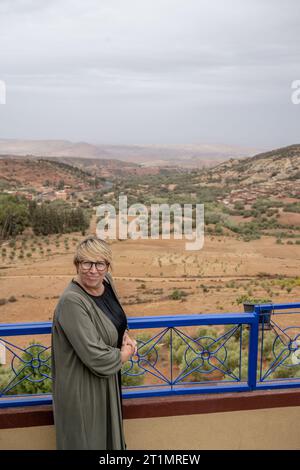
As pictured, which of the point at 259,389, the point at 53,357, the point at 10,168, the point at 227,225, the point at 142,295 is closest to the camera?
the point at 53,357

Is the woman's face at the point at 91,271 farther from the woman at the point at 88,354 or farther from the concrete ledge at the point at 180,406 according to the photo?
the concrete ledge at the point at 180,406

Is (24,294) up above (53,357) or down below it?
below

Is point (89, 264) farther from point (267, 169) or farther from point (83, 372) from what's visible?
point (267, 169)

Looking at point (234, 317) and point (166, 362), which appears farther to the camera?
point (166, 362)

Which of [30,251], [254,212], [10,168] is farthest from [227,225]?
[10,168]

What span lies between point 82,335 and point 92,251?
409 mm

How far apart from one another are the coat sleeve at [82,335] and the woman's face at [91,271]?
13 centimetres

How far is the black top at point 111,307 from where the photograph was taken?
227 cm

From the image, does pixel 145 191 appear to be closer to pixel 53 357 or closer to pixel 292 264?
pixel 292 264

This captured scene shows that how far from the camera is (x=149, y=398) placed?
2861 mm

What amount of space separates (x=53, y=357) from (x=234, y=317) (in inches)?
46.9

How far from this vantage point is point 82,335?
6.83 feet

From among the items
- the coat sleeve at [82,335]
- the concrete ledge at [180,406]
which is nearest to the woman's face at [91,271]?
the coat sleeve at [82,335]

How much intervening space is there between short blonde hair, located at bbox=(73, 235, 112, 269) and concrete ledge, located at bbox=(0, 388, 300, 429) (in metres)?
1.12
